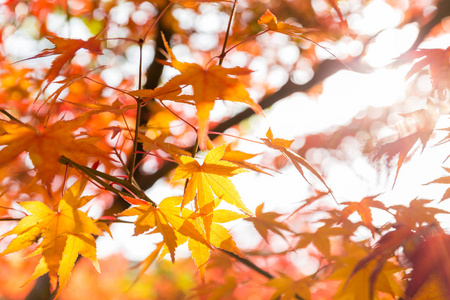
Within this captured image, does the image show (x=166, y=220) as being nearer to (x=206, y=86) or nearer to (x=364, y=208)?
(x=206, y=86)

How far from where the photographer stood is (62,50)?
0.62 m

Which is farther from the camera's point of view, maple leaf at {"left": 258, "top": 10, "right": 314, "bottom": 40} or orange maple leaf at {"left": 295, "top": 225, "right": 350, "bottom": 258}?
orange maple leaf at {"left": 295, "top": 225, "right": 350, "bottom": 258}

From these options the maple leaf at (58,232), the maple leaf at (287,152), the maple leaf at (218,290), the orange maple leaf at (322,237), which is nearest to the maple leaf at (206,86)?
the maple leaf at (287,152)

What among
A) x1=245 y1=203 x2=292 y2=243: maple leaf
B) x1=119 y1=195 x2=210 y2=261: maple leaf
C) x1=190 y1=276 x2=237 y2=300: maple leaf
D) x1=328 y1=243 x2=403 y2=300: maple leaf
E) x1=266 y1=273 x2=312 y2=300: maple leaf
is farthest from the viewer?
x1=190 y1=276 x2=237 y2=300: maple leaf

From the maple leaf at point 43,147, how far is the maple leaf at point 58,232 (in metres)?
0.15

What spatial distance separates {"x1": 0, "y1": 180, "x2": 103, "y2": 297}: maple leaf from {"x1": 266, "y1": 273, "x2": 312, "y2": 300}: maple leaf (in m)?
0.53

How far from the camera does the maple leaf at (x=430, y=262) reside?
18.6 inches

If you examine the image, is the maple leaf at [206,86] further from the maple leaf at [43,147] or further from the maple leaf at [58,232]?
the maple leaf at [58,232]

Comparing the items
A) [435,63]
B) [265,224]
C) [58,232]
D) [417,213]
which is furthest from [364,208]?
[58,232]

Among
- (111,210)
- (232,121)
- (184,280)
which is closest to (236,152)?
(232,121)

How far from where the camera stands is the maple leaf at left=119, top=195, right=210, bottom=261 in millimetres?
595

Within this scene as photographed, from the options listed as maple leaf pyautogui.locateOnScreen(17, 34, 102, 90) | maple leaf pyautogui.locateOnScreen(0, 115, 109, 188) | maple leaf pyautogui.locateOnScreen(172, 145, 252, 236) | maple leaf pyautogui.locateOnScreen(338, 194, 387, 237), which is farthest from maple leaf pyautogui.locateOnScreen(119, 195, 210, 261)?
maple leaf pyautogui.locateOnScreen(338, 194, 387, 237)

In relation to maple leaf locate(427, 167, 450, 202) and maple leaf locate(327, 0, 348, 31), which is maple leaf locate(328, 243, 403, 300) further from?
maple leaf locate(327, 0, 348, 31)

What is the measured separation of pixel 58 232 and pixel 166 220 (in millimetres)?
195
